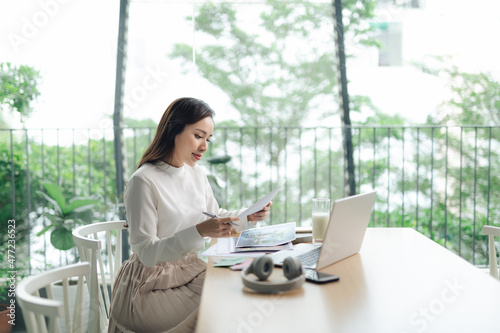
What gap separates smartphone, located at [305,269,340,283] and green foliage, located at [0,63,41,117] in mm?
2559

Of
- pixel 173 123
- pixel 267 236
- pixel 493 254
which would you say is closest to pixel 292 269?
pixel 267 236

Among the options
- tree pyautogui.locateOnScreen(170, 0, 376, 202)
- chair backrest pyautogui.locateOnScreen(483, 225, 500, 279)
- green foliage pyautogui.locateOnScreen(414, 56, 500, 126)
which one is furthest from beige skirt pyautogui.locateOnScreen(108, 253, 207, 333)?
green foliage pyautogui.locateOnScreen(414, 56, 500, 126)

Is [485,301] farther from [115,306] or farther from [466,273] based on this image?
[115,306]

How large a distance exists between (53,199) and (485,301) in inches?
102

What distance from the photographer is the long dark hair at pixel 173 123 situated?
5.53 feet

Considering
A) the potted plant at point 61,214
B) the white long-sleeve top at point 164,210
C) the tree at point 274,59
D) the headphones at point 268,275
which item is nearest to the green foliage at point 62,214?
the potted plant at point 61,214

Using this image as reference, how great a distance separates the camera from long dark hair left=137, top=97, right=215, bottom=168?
5.53 feet

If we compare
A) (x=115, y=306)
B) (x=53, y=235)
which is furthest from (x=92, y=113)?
(x=115, y=306)

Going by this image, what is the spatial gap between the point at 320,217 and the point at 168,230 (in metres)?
0.50

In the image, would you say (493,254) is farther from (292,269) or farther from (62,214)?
(62,214)

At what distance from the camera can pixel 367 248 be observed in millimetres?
1594

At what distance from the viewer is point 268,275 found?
1.19 meters

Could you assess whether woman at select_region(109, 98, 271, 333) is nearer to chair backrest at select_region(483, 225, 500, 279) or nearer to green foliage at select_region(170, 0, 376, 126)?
chair backrest at select_region(483, 225, 500, 279)

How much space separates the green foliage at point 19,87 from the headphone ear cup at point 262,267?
99.8 inches
